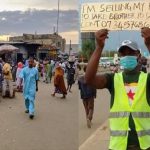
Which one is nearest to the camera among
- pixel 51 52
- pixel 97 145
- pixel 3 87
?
pixel 97 145

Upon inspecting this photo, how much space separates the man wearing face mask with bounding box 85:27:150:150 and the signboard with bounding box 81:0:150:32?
2.79 metres

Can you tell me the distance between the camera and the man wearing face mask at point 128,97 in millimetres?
3697

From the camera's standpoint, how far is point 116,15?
6.62 m

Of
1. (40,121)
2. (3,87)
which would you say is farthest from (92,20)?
(3,87)

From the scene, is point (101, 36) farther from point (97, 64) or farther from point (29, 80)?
point (29, 80)

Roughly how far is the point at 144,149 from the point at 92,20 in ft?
11.0

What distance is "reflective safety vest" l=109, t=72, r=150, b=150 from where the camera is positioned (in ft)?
12.1

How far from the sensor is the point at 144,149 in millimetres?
3682

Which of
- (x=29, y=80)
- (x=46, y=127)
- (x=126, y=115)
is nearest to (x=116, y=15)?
(x=126, y=115)

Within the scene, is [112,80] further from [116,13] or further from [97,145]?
[97,145]

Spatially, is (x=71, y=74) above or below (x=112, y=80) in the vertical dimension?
below

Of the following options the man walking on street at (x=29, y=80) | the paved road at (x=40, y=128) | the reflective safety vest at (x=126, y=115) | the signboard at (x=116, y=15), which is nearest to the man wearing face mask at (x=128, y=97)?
the reflective safety vest at (x=126, y=115)

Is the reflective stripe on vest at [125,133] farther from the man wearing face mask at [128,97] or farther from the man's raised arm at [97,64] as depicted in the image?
the man's raised arm at [97,64]

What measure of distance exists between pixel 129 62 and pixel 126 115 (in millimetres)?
388
